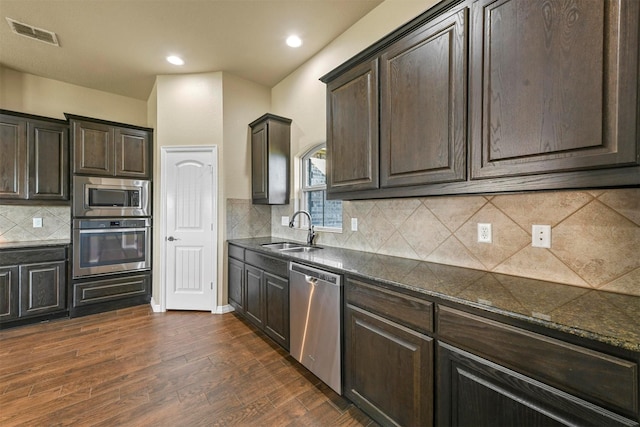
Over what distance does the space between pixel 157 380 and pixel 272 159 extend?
8.08 ft

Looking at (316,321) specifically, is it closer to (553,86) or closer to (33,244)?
(553,86)

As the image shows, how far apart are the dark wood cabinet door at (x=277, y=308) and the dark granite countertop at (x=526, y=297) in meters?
0.67

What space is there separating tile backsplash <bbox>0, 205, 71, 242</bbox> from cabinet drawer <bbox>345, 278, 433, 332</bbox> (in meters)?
4.18

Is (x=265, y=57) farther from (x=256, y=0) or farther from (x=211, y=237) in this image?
(x=211, y=237)

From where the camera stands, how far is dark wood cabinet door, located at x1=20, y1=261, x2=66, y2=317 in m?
3.05

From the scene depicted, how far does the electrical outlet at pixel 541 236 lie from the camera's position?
1446 millimetres

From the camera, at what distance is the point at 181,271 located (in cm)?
352

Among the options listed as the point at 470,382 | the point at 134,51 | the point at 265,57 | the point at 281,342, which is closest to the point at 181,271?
the point at 281,342

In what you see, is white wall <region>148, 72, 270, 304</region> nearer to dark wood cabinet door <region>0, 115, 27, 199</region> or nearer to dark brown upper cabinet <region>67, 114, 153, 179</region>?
dark brown upper cabinet <region>67, 114, 153, 179</region>

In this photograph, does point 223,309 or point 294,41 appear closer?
point 294,41

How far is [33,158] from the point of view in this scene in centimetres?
327

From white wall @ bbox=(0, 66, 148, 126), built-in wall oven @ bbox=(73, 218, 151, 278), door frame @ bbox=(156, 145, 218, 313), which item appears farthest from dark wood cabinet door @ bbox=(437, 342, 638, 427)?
white wall @ bbox=(0, 66, 148, 126)

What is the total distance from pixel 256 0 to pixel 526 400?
3188 mm

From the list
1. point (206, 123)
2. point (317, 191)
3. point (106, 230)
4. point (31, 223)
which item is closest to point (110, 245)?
point (106, 230)
